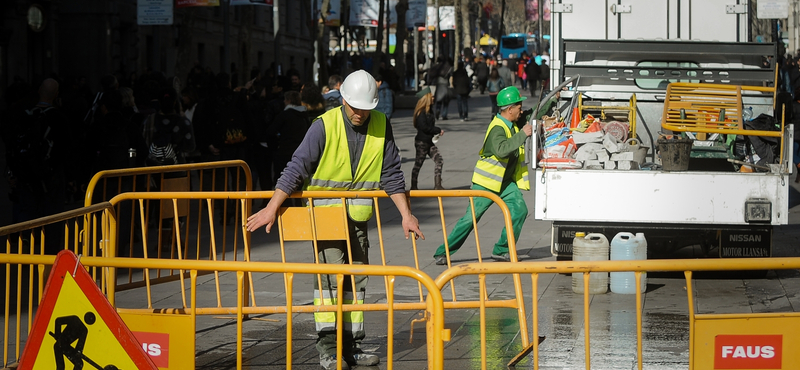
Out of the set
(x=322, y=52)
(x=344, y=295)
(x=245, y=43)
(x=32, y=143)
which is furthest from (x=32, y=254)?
(x=322, y=52)

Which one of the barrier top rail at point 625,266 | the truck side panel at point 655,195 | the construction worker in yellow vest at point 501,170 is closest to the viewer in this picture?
the barrier top rail at point 625,266

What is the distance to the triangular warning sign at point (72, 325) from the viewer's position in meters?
4.22

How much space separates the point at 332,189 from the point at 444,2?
60577mm

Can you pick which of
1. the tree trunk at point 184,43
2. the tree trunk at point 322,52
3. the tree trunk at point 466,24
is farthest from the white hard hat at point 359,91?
the tree trunk at point 466,24

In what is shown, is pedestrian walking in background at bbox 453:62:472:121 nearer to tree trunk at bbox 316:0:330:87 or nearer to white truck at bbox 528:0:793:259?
tree trunk at bbox 316:0:330:87

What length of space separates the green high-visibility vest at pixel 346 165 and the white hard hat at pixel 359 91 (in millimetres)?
215

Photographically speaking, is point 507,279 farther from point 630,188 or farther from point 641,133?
point 641,133

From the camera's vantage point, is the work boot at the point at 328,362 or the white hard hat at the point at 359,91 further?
the work boot at the point at 328,362

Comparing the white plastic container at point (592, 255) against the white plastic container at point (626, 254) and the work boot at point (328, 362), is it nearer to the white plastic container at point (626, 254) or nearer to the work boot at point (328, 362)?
the white plastic container at point (626, 254)

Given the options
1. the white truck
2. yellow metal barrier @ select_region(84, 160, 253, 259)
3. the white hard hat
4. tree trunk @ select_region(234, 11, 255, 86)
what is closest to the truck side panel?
the white truck

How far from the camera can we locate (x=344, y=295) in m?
6.16

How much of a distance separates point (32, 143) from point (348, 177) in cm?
444

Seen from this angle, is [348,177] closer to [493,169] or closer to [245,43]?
[493,169]

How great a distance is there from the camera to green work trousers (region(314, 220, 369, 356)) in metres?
6.04
